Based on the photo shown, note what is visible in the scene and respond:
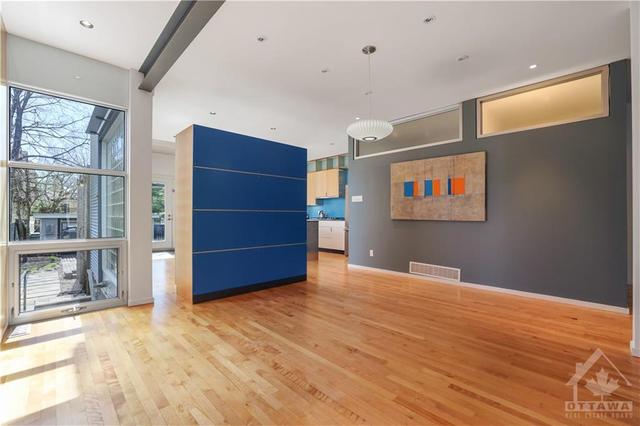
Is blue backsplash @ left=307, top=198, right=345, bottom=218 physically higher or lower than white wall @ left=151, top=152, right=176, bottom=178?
lower

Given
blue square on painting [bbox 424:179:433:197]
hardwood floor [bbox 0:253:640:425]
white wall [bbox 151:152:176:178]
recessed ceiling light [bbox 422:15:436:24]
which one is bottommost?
hardwood floor [bbox 0:253:640:425]

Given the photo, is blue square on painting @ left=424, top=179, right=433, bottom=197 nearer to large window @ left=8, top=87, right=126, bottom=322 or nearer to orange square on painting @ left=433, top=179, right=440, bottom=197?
orange square on painting @ left=433, top=179, right=440, bottom=197

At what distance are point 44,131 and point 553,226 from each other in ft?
21.8

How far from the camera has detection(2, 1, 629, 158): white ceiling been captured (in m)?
2.72

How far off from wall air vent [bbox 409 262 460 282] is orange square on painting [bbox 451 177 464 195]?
1318mm

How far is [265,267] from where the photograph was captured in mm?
4660

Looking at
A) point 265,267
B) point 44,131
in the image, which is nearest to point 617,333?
point 265,267

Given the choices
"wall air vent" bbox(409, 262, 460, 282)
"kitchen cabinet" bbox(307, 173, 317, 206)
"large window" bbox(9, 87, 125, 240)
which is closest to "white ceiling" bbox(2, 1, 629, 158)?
"large window" bbox(9, 87, 125, 240)

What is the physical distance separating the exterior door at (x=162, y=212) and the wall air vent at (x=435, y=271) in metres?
7.67

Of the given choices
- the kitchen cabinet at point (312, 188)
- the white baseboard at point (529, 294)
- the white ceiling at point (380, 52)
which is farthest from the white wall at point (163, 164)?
the white baseboard at point (529, 294)

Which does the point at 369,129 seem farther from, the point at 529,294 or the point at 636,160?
the point at 529,294

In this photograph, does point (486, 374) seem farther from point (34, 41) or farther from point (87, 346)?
point (34, 41)

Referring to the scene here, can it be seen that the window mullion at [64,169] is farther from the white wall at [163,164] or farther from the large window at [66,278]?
the white wall at [163,164]

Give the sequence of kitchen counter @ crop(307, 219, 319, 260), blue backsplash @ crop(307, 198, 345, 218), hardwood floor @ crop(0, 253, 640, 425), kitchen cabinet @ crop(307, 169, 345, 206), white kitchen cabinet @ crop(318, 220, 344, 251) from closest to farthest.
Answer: hardwood floor @ crop(0, 253, 640, 425)
kitchen counter @ crop(307, 219, 319, 260)
white kitchen cabinet @ crop(318, 220, 344, 251)
kitchen cabinet @ crop(307, 169, 345, 206)
blue backsplash @ crop(307, 198, 345, 218)
